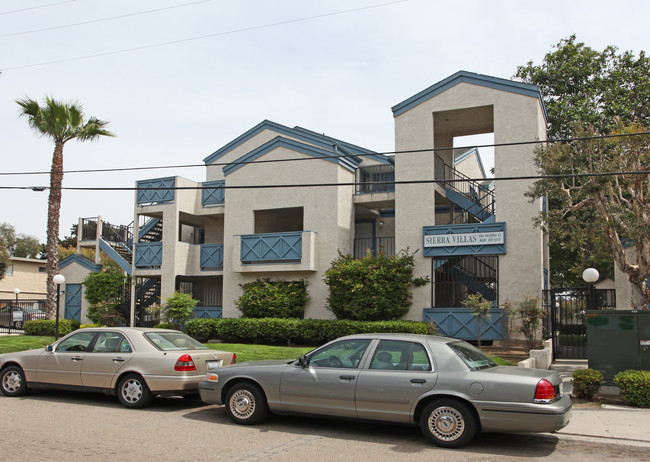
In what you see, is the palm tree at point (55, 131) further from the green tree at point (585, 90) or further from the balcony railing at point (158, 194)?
the green tree at point (585, 90)

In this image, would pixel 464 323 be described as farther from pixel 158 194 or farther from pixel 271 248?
pixel 158 194

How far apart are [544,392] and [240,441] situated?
3.82 m

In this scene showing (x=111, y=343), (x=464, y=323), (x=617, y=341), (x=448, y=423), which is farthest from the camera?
(x=464, y=323)

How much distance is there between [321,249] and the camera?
72.1 ft

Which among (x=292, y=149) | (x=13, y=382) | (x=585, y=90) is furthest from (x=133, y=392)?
(x=585, y=90)

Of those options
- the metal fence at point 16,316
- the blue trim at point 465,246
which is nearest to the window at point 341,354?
the blue trim at point 465,246

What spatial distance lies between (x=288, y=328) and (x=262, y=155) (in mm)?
7072

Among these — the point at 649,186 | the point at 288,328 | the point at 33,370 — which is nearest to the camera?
the point at 33,370

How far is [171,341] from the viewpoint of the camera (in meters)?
10.5

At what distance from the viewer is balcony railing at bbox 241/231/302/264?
2181cm

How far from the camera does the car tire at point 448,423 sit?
287 inches

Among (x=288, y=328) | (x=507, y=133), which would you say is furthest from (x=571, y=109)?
(x=288, y=328)

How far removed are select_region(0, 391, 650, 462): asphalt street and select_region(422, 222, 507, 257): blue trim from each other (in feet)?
33.1

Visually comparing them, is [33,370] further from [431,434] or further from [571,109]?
[571,109]
